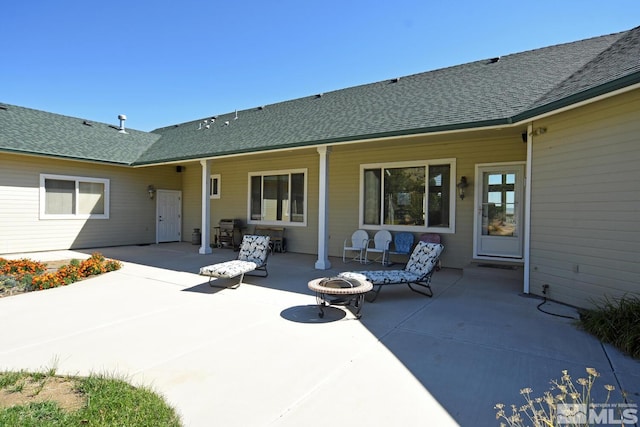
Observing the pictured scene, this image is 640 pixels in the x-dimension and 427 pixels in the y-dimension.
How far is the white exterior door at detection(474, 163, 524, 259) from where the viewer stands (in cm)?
779

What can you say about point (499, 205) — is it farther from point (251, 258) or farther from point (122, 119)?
point (122, 119)

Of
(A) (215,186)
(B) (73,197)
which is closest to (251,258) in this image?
(A) (215,186)

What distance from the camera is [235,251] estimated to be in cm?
1145

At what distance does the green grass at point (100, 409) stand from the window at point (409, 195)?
7.49 m

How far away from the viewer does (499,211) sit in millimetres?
8016

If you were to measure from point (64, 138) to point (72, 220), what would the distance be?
286 centimetres

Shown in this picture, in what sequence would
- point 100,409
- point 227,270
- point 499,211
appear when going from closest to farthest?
point 100,409 < point 227,270 < point 499,211

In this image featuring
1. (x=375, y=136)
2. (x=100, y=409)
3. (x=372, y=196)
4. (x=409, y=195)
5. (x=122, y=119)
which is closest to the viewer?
(x=100, y=409)

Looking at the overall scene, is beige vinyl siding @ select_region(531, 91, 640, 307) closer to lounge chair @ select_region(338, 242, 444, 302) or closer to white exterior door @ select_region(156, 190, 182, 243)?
lounge chair @ select_region(338, 242, 444, 302)

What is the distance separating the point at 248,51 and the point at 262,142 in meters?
5.20

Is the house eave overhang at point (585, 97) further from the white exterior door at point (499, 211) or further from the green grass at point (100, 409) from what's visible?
the green grass at point (100, 409)

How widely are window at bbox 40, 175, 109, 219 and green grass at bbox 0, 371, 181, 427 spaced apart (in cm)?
1025

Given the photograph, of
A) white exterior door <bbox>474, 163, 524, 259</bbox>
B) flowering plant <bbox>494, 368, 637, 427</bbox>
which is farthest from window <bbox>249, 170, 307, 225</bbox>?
flowering plant <bbox>494, 368, 637, 427</bbox>

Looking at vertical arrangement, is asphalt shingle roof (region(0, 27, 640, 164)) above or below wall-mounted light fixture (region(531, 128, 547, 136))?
above
